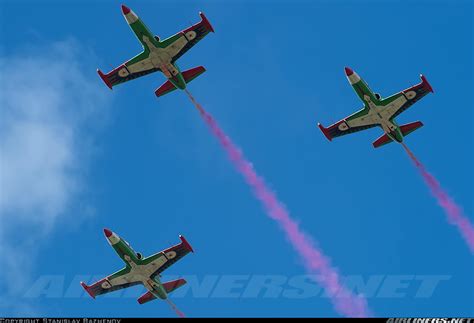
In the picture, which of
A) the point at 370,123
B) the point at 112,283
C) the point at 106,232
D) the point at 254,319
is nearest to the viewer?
the point at 254,319

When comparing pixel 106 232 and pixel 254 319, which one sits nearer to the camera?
pixel 254 319

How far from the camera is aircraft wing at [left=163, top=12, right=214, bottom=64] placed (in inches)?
4783

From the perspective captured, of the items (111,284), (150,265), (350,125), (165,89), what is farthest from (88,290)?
(350,125)

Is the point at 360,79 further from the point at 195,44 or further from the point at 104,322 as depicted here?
the point at 104,322

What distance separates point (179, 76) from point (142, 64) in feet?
18.5

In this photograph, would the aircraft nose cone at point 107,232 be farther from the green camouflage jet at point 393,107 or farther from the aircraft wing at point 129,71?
the green camouflage jet at point 393,107

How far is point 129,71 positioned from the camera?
126312mm

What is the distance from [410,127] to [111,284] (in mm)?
41884

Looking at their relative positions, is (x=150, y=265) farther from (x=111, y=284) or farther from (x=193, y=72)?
(x=193, y=72)

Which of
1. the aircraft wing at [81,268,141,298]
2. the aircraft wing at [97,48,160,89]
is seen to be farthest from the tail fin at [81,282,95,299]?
the aircraft wing at [97,48,160,89]

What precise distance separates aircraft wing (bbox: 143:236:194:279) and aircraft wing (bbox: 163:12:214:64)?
2391cm

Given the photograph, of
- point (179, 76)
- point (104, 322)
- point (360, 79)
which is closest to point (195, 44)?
point (179, 76)

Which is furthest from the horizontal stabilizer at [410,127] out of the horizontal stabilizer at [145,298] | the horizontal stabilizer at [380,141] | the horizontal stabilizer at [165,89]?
the horizontal stabilizer at [145,298]

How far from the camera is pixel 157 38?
4788 inches
